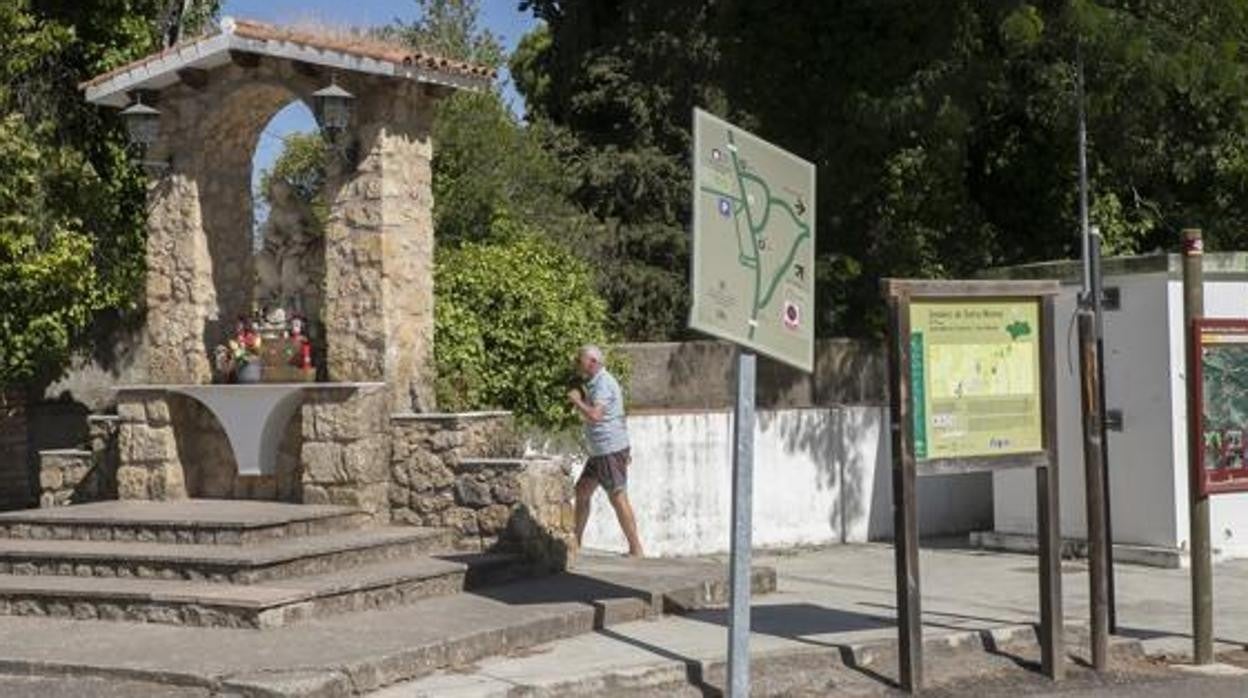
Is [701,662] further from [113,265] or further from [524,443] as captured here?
[113,265]

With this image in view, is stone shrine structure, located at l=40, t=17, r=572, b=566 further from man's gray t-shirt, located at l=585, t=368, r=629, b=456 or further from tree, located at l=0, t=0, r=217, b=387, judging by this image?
tree, located at l=0, t=0, r=217, b=387

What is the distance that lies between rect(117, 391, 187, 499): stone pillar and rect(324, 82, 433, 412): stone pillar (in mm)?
1470

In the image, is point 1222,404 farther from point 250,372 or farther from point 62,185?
point 62,185

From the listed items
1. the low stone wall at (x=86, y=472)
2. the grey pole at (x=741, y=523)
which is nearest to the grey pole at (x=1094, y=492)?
the grey pole at (x=741, y=523)

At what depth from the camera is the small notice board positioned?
370 inches

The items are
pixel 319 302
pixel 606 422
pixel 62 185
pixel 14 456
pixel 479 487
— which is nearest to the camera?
pixel 479 487

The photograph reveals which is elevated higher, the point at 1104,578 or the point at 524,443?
the point at 524,443

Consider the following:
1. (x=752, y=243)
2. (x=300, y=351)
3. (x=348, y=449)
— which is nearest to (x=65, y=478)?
(x=300, y=351)

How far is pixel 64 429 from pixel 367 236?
8053 mm

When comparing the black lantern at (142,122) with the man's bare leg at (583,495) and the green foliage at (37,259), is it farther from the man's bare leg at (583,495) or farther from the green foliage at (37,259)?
the man's bare leg at (583,495)

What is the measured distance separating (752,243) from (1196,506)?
3767 mm

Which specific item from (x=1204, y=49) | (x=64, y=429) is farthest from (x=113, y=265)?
(x=1204, y=49)

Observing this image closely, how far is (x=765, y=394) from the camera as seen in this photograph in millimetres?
18891

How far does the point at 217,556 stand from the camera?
9812mm
